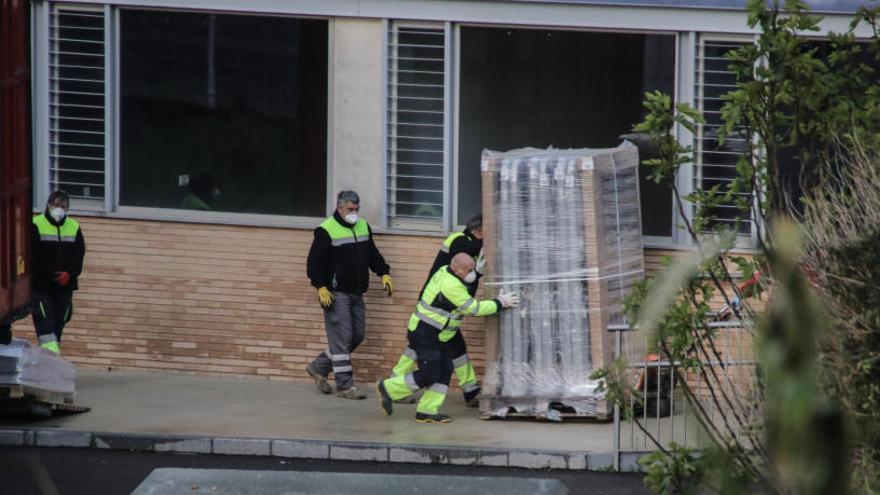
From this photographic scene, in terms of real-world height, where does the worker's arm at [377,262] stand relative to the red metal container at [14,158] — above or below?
below

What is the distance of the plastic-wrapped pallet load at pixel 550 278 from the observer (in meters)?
11.4

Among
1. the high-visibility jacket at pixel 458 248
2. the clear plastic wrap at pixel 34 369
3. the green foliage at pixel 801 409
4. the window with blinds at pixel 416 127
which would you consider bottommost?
the clear plastic wrap at pixel 34 369

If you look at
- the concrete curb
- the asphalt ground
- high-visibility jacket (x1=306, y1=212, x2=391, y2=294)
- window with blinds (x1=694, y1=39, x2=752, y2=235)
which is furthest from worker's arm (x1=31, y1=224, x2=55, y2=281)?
window with blinds (x1=694, y1=39, x2=752, y2=235)

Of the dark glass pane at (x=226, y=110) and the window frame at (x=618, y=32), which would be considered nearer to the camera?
the window frame at (x=618, y=32)

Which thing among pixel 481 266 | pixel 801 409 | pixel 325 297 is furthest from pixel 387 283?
pixel 801 409

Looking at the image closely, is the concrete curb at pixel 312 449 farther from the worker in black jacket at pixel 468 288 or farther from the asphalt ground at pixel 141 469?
the worker in black jacket at pixel 468 288

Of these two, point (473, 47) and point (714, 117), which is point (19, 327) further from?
point (714, 117)

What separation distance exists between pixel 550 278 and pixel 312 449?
2.42m

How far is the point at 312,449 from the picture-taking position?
10414 millimetres

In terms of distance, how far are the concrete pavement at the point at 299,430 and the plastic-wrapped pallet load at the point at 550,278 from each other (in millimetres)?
284

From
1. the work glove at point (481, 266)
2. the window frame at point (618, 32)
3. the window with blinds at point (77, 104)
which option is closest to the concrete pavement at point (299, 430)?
the work glove at point (481, 266)

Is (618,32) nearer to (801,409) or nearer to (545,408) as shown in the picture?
(545,408)

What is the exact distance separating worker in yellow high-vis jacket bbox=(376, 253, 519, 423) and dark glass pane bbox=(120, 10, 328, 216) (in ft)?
7.30

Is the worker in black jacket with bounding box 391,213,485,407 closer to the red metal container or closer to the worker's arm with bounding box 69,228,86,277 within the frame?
the worker's arm with bounding box 69,228,86,277
